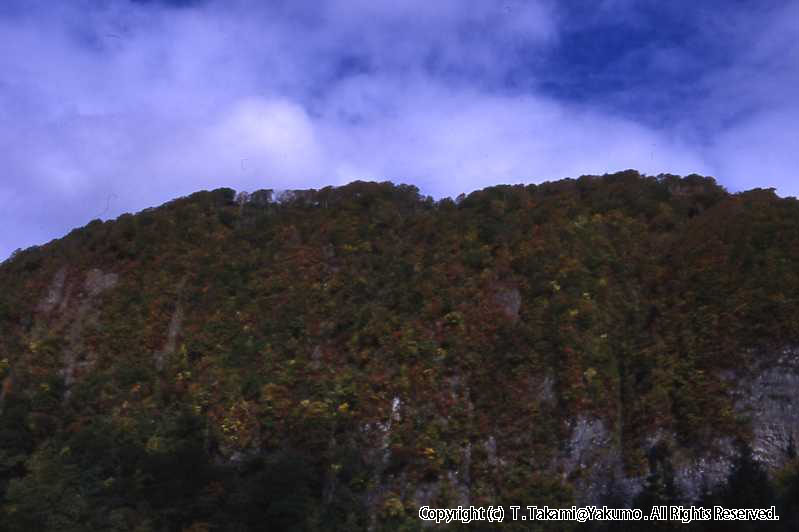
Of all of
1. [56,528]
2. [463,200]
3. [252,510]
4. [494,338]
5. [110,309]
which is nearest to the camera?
[56,528]

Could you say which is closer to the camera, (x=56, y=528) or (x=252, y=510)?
(x=56, y=528)

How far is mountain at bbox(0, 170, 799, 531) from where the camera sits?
504 inches

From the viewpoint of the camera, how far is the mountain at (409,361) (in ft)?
42.0

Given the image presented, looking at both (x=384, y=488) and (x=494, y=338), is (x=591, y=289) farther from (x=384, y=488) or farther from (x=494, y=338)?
(x=384, y=488)

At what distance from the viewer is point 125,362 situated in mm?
17562

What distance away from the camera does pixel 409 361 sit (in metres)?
15.6

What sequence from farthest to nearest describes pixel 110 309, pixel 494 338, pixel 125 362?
pixel 110 309 → pixel 125 362 → pixel 494 338

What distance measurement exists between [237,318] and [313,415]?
4.47 metres

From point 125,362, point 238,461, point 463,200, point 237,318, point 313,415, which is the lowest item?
point 238,461

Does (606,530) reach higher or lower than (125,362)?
lower

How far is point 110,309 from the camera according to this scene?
19203 mm

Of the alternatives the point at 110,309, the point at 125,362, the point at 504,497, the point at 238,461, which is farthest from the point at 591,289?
the point at 110,309

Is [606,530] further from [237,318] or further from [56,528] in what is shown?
[237,318]

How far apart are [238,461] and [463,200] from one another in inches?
391
